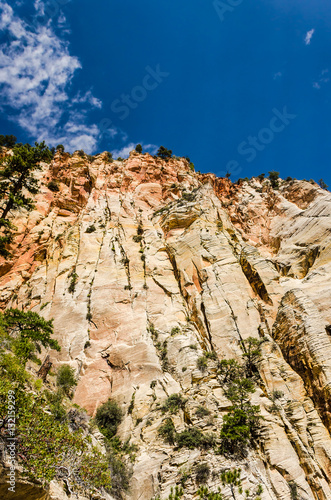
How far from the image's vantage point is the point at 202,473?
1689cm

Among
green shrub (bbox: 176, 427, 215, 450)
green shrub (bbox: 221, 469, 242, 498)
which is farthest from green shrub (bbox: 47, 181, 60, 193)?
green shrub (bbox: 221, 469, 242, 498)

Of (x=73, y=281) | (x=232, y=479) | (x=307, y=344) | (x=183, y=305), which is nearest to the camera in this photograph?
(x=232, y=479)

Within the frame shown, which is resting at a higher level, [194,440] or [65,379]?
[65,379]

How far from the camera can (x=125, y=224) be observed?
42094 millimetres

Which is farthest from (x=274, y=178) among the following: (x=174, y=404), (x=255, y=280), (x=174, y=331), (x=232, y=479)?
(x=232, y=479)

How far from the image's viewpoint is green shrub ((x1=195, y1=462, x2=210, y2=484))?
16.7 meters

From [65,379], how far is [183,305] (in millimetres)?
13057

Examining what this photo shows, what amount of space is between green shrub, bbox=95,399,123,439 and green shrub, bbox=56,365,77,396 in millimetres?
2842

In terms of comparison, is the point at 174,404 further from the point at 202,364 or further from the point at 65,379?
the point at 65,379

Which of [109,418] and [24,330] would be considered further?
[109,418]

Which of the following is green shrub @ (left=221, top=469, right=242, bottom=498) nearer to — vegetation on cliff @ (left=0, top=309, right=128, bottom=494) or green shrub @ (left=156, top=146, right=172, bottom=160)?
vegetation on cliff @ (left=0, top=309, right=128, bottom=494)

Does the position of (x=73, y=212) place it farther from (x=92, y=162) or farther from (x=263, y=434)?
(x=263, y=434)

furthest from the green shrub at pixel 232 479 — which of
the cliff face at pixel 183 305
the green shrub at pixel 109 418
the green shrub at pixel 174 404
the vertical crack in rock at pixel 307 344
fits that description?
the green shrub at pixel 109 418

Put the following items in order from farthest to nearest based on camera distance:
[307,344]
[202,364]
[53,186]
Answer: [53,186], [202,364], [307,344]
